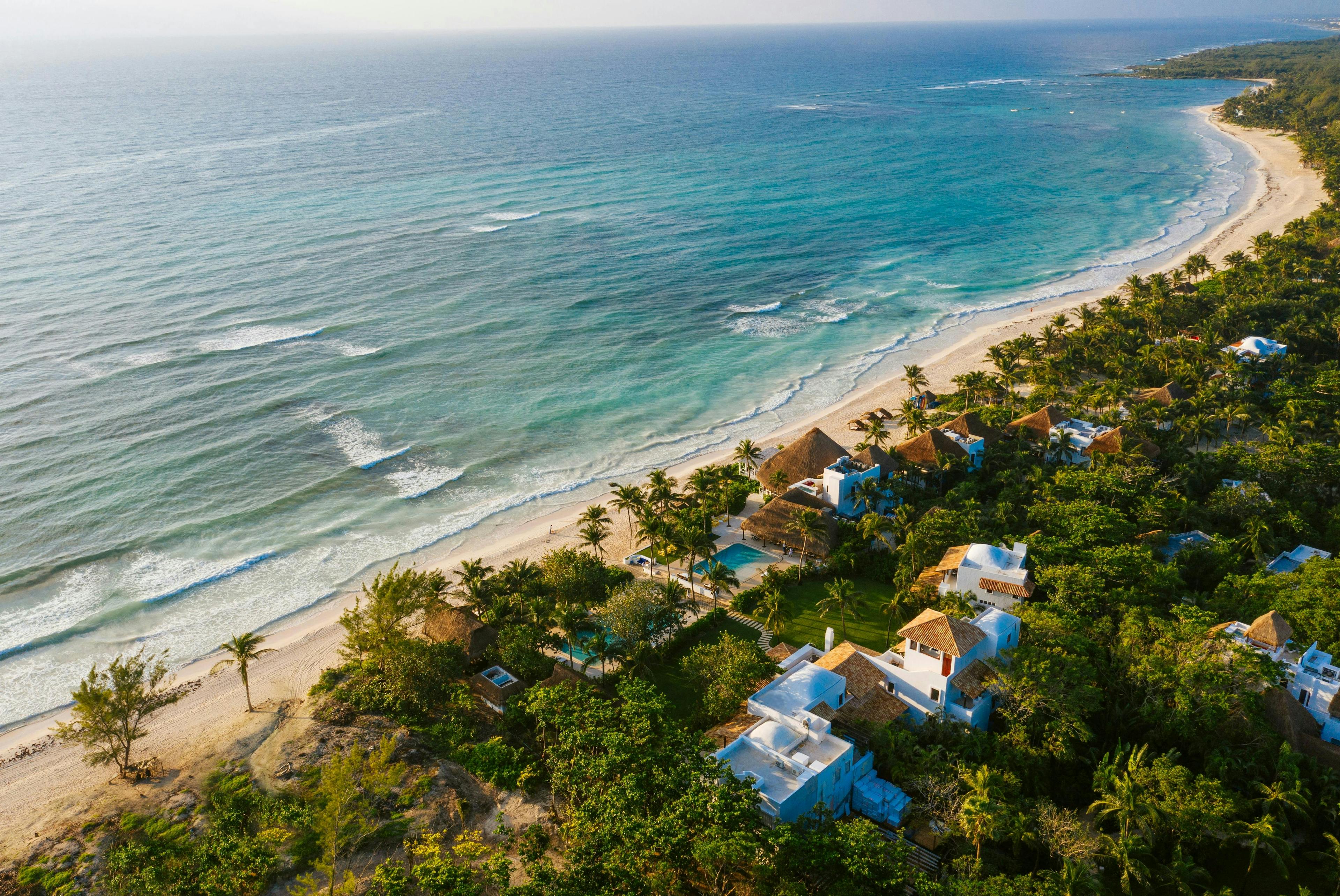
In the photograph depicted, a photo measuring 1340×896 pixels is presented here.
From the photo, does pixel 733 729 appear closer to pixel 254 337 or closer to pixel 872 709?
pixel 872 709

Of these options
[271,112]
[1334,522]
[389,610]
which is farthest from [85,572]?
[271,112]

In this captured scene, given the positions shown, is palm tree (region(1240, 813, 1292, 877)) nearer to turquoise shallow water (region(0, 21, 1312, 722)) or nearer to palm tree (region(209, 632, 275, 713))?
palm tree (region(209, 632, 275, 713))

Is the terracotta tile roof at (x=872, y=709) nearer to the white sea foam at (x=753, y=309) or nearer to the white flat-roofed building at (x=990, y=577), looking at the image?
the white flat-roofed building at (x=990, y=577)

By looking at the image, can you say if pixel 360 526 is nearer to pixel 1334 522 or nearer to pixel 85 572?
pixel 85 572

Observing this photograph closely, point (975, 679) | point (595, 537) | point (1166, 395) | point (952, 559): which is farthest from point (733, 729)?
point (1166, 395)

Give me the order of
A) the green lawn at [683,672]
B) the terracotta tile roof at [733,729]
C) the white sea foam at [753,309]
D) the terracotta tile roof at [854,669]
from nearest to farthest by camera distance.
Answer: the terracotta tile roof at [733,729], the terracotta tile roof at [854,669], the green lawn at [683,672], the white sea foam at [753,309]

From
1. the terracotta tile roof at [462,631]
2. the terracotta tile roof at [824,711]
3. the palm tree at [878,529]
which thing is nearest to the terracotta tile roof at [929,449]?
the palm tree at [878,529]
